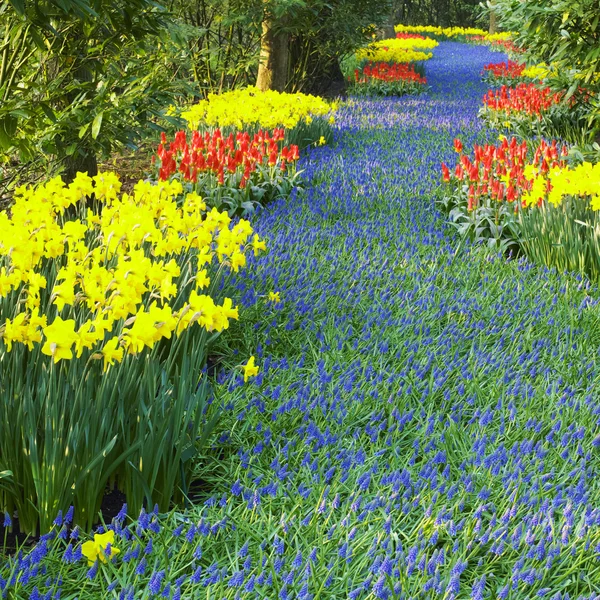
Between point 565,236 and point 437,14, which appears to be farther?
point 437,14

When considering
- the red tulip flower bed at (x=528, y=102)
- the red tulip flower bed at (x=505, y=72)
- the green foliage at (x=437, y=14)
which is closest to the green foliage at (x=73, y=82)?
the red tulip flower bed at (x=528, y=102)

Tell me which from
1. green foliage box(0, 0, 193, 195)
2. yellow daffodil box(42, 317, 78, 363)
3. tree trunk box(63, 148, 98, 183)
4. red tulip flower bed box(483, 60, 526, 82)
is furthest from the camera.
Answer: red tulip flower bed box(483, 60, 526, 82)

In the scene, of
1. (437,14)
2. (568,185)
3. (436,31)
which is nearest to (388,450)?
(568,185)

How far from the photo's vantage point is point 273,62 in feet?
31.1

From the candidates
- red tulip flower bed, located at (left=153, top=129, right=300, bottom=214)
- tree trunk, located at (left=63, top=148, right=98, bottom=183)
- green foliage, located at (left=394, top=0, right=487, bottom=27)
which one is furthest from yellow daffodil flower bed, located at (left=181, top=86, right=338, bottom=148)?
green foliage, located at (left=394, top=0, right=487, bottom=27)

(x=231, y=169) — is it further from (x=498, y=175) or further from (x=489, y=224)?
(x=498, y=175)

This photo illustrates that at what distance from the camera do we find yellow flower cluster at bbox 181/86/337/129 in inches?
277

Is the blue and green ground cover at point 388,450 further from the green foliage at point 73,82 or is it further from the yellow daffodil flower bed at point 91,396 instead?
the green foliage at point 73,82

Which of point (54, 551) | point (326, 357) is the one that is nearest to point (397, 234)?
point (326, 357)

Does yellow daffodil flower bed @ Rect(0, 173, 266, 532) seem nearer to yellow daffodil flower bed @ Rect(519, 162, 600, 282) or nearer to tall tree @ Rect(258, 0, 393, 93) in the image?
yellow daffodil flower bed @ Rect(519, 162, 600, 282)

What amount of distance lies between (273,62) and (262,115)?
2.72 meters

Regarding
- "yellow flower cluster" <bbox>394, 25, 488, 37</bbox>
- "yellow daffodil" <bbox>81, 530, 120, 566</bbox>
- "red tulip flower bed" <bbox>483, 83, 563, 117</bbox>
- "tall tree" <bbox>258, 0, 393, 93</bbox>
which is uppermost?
"yellow flower cluster" <bbox>394, 25, 488, 37</bbox>

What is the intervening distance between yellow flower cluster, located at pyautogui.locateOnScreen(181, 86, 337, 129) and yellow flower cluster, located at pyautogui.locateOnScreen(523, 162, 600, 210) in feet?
10.3

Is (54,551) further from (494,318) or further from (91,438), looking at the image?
(494,318)
